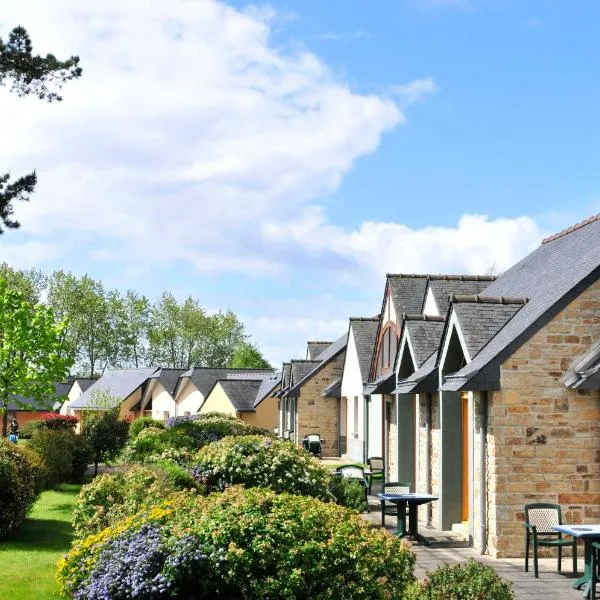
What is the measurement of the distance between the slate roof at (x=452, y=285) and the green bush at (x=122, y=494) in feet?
37.1

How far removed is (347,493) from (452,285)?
8.27 meters

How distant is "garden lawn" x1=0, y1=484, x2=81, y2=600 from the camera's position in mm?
11633

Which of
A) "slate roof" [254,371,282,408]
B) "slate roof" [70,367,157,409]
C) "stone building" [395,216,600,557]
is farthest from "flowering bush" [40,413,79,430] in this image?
"slate roof" [70,367,157,409]

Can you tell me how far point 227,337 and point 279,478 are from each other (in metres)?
93.0

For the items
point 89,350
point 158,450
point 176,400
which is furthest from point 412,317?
point 89,350

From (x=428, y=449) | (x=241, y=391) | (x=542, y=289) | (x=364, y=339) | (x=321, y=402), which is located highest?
(x=364, y=339)

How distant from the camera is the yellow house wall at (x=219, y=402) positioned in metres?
61.9

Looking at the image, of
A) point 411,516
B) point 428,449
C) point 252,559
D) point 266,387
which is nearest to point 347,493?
point 411,516

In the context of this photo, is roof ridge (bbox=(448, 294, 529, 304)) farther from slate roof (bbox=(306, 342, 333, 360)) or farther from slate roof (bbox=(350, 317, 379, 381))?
slate roof (bbox=(306, 342, 333, 360))

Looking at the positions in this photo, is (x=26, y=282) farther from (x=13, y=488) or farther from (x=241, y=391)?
(x=13, y=488)

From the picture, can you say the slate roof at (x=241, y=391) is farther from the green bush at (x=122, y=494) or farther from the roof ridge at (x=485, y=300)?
the green bush at (x=122, y=494)

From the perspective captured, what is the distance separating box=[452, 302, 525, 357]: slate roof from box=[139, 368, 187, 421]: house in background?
59970mm

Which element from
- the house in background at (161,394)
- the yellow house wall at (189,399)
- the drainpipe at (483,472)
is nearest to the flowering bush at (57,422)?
the drainpipe at (483,472)

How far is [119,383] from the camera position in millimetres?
84250
